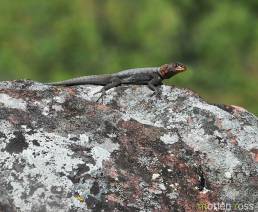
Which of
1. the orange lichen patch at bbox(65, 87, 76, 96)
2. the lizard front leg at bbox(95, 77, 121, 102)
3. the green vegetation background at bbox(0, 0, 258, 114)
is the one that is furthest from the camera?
the green vegetation background at bbox(0, 0, 258, 114)

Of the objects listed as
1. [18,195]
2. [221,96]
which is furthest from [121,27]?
[18,195]

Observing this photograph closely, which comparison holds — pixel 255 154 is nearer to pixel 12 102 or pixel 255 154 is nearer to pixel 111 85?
pixel 111 85

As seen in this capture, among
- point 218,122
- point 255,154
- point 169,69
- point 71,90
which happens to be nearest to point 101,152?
point 71,90

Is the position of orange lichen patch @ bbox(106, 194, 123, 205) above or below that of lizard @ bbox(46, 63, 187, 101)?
below

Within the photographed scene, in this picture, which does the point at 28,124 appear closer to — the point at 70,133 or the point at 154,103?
the point at 70,133

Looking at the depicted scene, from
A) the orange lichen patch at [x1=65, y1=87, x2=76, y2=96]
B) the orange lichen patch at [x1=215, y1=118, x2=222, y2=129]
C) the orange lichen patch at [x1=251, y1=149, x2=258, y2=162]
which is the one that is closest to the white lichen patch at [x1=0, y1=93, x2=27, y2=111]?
the orange lichen patch at [x1=65, y1=87, x2=76, y2=96]

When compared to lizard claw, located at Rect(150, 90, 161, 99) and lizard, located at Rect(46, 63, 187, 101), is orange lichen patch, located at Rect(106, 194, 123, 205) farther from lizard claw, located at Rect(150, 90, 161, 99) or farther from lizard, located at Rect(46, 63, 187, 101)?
lizard claw, located at Rect(150, 90, 161, 99)

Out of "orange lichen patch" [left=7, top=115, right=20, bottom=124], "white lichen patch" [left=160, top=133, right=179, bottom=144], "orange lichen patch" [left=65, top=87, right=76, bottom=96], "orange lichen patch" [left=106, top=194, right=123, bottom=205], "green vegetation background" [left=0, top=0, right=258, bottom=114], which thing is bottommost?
"orange lichen patch" [left=106, top=194, right=123, bottom=205]
